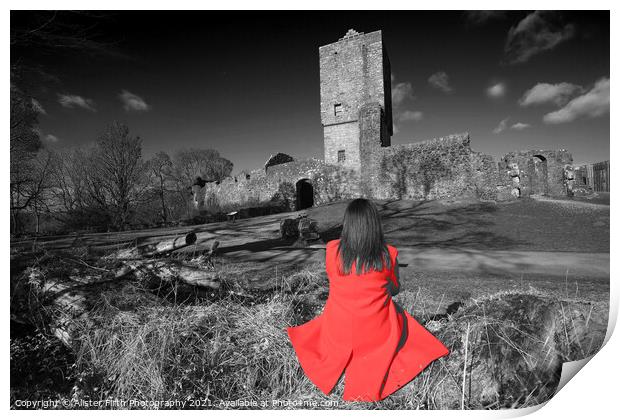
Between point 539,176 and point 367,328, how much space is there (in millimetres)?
12535

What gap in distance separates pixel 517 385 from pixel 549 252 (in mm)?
3085

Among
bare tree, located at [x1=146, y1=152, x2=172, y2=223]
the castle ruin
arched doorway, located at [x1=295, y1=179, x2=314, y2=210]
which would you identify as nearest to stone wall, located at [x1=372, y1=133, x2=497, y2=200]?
the castle ruin

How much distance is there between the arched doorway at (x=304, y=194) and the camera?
A: 35.9 feet

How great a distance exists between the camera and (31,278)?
2242 mm

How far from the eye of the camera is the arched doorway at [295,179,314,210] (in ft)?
35.9

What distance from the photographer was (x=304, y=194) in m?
11.4

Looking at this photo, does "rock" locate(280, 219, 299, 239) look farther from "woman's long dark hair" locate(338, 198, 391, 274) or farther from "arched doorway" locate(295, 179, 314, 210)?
"arched doorway" locate(295, 179, 314, 210)

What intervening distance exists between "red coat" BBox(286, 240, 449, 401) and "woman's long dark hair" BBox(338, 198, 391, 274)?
2.0 inches

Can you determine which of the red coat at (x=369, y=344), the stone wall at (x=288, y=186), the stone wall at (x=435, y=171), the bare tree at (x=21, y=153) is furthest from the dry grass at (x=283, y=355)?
the stone wall at (x=435, y=171)

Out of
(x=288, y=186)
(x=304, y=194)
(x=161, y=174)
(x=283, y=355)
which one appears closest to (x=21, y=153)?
(x=161, y=174)

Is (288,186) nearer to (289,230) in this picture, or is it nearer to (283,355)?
(289,230)

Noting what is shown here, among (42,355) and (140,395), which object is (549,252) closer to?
(140,395)

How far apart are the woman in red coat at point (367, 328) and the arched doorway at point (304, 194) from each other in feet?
30.2
